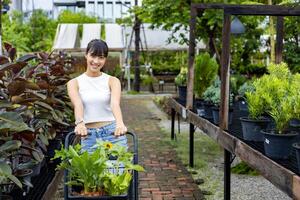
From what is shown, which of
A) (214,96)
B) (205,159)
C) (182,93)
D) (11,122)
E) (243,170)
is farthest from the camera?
(182,93)

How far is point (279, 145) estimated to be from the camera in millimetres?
2996

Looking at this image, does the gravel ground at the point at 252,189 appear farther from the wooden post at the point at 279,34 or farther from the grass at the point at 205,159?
the wooden post at the point at 279,34

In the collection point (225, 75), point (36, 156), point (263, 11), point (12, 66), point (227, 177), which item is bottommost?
point (227, 177)

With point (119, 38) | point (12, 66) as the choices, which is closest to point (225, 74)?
point (12, 66)

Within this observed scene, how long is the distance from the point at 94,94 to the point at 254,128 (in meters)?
1.34

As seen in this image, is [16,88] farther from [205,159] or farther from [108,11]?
[108,11]

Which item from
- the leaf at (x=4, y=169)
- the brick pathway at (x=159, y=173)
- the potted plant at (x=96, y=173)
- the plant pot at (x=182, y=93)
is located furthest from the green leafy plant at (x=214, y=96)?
the leaf at (x=4, y=169)

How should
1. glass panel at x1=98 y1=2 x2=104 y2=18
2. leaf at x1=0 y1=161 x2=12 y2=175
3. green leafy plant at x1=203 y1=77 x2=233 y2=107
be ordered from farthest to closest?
glass panel at x1=98 y1=2 x2=104 y2=18, green leafy plant at x1=203 y1=77 x2=233 y2=107, leaf at x1=0 y1=161 x2=12 y2=175

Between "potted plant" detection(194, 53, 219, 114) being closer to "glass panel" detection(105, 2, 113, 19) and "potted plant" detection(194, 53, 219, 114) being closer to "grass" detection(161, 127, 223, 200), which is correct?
"grass" detection(161, 127, 223, 200)

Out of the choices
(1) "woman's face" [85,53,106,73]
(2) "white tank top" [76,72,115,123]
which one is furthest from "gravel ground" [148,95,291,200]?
(1) "woman's face" [85,53,106,73]

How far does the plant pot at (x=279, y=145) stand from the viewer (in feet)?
9.81

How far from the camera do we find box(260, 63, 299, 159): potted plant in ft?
9.80

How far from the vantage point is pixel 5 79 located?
3.39 metres

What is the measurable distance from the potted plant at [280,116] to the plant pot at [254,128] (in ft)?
0.81
